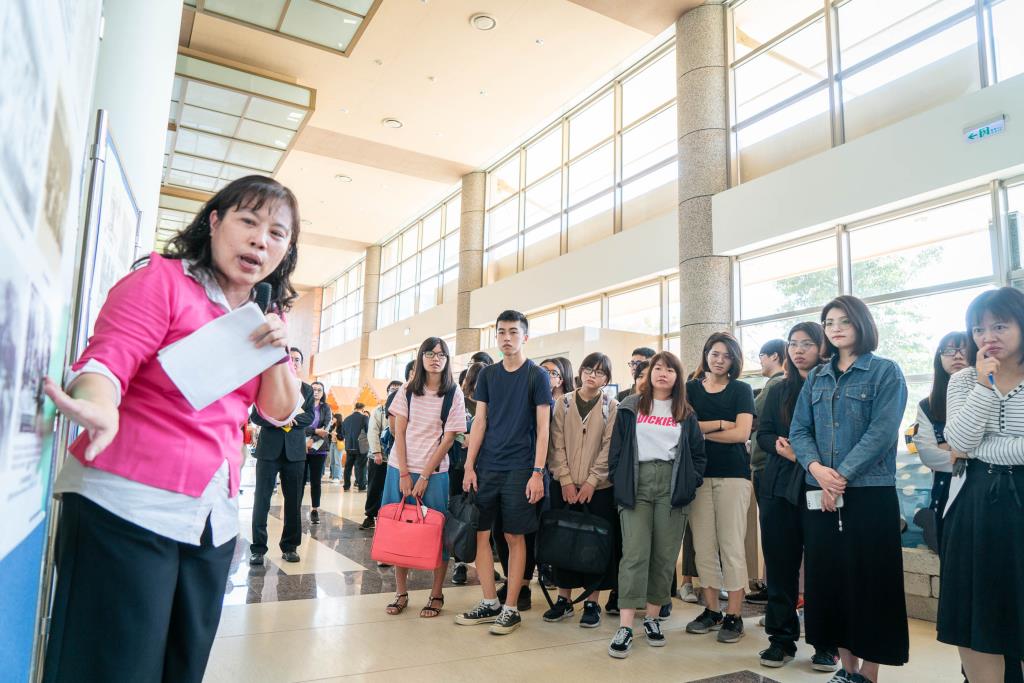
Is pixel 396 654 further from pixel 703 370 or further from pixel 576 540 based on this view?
pixel 703 370

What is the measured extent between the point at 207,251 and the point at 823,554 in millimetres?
2664

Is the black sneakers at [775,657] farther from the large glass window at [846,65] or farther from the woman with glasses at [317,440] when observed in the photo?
the large glass window at [846,65]

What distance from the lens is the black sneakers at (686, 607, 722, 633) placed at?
3477 mm

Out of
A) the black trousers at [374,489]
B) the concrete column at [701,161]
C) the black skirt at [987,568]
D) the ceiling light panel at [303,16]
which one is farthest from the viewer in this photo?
the ceiling light panel at [303,16]

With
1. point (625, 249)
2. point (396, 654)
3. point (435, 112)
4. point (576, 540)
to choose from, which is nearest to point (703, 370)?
point (576, 540)

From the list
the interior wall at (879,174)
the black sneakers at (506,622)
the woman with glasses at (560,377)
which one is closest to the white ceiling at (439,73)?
the interior wall at (879,174)

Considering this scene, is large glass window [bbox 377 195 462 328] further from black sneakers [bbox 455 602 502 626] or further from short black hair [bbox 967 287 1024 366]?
short black hair [bbox 967 287 1024 366]

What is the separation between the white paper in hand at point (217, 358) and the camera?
1101mm

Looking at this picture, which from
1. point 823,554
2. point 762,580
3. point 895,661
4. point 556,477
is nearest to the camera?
point 895,661

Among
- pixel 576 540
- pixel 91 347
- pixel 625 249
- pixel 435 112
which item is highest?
pixel 435 112

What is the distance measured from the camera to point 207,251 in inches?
51.1

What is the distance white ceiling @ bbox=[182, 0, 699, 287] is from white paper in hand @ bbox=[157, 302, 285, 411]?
9251 mm

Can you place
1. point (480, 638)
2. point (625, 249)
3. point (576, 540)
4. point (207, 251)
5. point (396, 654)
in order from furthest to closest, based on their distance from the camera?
point (625, 249) → point (576, 540) → point (480, 638) → point (396, 654) → point (207, 251)

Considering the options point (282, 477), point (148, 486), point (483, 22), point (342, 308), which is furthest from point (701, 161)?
point (342, 308)
